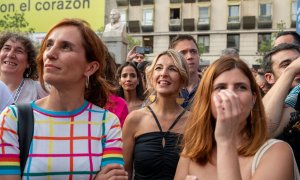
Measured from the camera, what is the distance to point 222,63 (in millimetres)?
2330

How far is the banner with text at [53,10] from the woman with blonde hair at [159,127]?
2208 centimetres

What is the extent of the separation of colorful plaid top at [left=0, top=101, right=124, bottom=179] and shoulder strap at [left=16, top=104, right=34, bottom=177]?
0.02 metres

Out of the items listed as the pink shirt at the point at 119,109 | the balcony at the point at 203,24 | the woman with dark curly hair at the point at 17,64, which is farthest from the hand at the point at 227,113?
the balcony at the point at 203,24

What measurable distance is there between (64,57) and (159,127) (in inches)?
50.9

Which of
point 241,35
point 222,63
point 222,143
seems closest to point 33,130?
point 222,143

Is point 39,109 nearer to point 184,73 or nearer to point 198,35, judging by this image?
point 184,73

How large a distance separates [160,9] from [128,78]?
33.3m

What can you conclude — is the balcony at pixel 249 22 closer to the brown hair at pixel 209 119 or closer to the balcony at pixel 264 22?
the balcony at pixel 264 22

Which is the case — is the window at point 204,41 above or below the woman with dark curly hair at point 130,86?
above

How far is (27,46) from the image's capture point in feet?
12.8

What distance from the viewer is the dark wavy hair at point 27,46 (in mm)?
3826

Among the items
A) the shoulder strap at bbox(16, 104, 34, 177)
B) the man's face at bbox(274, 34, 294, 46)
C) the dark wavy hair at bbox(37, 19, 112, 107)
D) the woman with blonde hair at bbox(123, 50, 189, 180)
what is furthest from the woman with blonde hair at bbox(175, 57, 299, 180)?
the man's face at bbox(274, 34, 294, 46)

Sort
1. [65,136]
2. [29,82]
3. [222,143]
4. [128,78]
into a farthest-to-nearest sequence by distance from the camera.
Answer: [128,78] < [29,82] < [65,136] < [222,143]

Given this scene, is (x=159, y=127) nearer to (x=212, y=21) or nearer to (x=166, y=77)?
(x=166, y=77)
